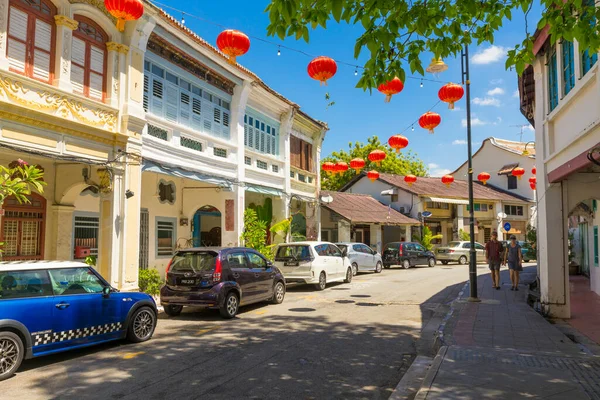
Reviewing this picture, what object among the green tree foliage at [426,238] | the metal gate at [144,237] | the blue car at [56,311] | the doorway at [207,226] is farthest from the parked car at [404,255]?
the blue car at [56,311]

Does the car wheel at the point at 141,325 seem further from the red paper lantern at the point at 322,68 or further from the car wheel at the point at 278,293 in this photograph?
the red paper lantern at the point at 322,68

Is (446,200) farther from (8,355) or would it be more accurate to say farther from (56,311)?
(8,355)

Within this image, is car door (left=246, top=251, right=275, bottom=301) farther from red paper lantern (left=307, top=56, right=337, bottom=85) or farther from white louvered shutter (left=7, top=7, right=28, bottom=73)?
white louvered shutter (left=7, top=7, right=28, bottom=73)

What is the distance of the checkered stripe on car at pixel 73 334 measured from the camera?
6.62 metres

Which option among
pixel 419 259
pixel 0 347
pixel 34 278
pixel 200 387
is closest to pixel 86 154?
pixel 34 278

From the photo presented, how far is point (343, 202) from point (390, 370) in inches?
990

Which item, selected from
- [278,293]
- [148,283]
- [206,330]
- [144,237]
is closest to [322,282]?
[278,293]

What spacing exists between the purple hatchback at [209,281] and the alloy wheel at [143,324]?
1893 mm

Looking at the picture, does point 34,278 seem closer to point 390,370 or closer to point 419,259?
point 390,370

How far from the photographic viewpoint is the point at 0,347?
611 cm

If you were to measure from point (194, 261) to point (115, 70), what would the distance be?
5.70m

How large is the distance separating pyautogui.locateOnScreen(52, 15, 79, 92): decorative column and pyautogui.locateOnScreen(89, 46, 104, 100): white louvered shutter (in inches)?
29.5

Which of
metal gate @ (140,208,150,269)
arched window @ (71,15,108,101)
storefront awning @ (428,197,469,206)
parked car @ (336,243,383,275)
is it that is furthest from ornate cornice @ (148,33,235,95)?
storefront awning @ (428,197,469,206)

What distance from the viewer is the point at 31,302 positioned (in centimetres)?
655
